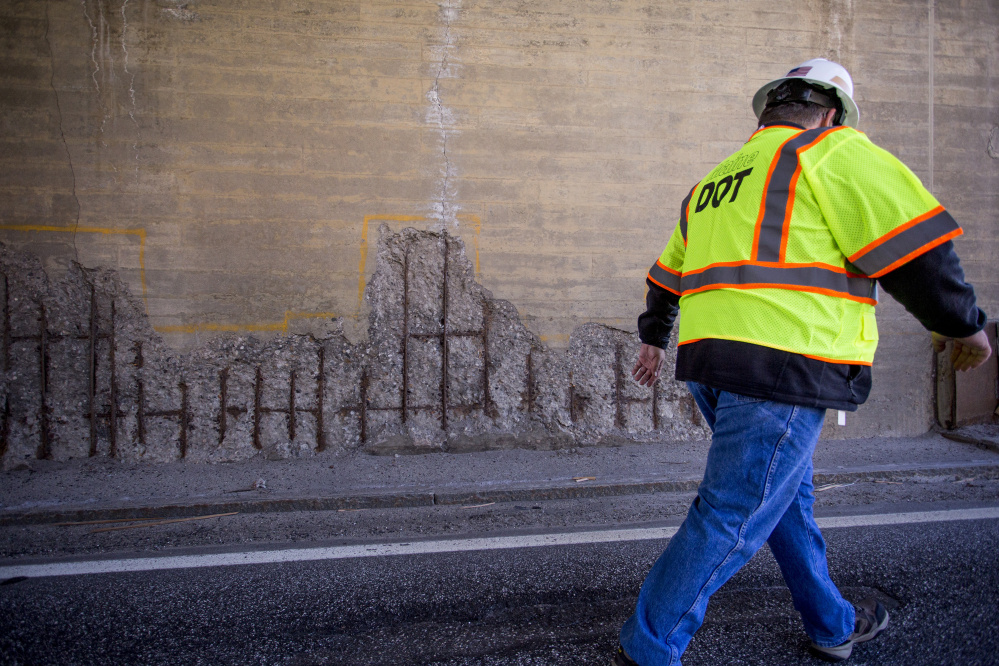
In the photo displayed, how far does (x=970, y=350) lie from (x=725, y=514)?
86 cm

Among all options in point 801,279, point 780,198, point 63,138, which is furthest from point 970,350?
point 63,138

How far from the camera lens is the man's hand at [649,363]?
87.4 inches

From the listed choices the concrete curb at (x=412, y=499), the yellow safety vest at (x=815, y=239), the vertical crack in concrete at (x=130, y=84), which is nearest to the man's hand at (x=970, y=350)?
the yellow safety vest at (x=815, y=239)

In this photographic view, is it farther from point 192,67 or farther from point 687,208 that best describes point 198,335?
point 687,208

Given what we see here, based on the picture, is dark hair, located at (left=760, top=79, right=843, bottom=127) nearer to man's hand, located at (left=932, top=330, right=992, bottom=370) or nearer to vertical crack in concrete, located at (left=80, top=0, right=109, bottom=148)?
man's hand, located at (left=932, top=330, right=992, bottom=370)

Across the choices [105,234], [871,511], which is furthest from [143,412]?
[871,511]

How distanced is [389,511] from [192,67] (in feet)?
12.0

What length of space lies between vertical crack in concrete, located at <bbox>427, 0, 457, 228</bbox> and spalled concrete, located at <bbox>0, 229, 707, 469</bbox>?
16 centimetres

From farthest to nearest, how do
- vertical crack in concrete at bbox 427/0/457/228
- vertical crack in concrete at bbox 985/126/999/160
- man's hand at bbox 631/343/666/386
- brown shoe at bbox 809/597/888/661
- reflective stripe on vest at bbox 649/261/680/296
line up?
1. vertical crack in concrete at bbox 985/126/999/160
2. vertical crack in concrete at bbox 427/0/457/228
3. man's hand at bbox 631/343/666/386
4. reflective stripe on vest at bbox 649/261/680/296
5. brown shoe at bbox 809/597/888/661

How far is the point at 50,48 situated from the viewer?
443 centimetres

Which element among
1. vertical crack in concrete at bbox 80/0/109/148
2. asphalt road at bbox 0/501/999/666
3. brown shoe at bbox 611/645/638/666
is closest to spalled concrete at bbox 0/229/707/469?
vertical crack in concrete at bbox 80/0/109/148

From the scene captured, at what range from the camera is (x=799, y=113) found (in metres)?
1.77

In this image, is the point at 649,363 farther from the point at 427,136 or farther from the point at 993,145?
the point at 993,145

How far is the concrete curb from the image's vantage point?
3.53m
